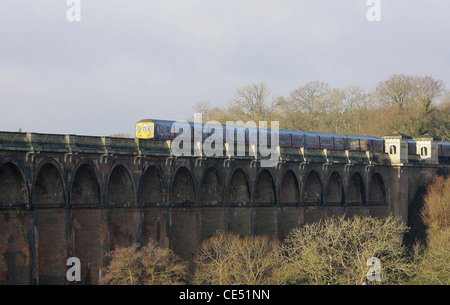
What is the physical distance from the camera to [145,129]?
70.3m

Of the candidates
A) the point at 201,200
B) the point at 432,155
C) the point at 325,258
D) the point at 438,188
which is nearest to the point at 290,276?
the point at 325,258

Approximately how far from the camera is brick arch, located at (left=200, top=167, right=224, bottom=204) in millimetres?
72312

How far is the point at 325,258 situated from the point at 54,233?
61.8 feet

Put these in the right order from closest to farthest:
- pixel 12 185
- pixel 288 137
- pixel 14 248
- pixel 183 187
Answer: pixel 14 248 < pixel 12 185 < pixel 183 187 < pixel 288 137

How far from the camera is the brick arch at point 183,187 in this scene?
228 feet

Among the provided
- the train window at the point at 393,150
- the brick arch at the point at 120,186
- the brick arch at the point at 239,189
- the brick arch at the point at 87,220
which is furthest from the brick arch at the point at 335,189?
the brick arch at the point at 87,220

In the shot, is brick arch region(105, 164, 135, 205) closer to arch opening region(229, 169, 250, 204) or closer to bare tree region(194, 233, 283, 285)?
bare tree region(194, 233, 283, 285)

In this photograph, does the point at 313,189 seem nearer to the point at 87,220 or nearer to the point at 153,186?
the point at 153,186

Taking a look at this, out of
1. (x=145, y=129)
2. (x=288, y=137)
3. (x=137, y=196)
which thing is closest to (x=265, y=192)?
(x=288, y=137)

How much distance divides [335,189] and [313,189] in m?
4.23

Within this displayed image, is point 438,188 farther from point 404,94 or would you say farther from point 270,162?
point 404,94

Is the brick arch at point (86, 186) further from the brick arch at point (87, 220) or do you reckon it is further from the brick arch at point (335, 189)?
the brick arch at point (335, 189)

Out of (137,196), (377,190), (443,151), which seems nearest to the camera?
(137,196)

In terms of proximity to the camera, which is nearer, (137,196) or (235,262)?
(235,262)
